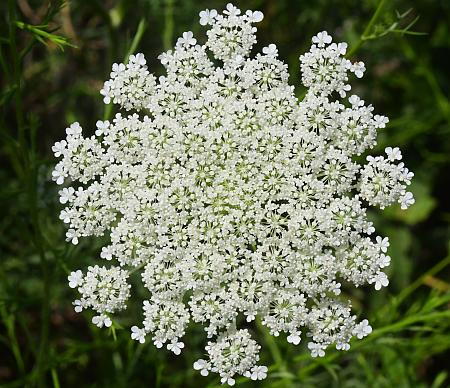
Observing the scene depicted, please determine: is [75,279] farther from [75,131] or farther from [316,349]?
[316,349]


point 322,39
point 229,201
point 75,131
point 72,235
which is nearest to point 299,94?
point 322,39

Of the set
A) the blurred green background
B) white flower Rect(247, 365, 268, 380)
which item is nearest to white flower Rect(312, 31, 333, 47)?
white flower Rect(247, 365, 268, 380)

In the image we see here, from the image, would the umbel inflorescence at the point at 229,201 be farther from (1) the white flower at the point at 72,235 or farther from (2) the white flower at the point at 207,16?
(2) the white flower at the point at 207,16

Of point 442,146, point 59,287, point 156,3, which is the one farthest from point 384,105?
point 59,287

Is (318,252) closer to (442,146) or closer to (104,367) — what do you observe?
(104,367)

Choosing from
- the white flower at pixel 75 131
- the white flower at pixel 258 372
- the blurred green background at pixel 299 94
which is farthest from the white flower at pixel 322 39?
the blurred green background at pixel 299 94

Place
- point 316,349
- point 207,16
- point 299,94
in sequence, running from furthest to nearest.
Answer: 1. point 299,94
2. point 207,16
3. point 316,349

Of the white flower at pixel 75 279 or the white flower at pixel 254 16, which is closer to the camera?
the white flower at pixel 75 279

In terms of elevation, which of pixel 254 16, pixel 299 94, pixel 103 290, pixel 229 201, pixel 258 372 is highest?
pixel 299 94

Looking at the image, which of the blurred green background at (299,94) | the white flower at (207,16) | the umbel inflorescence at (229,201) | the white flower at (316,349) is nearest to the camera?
the umbel inflorescence at (229,201)
